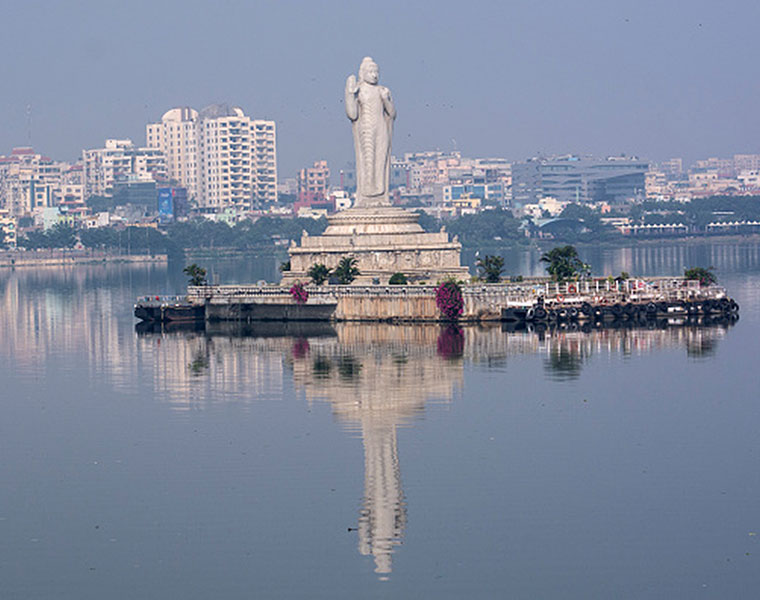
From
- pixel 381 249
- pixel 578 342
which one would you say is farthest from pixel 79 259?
pixel 578 342

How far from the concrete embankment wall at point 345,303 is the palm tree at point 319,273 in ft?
1.25

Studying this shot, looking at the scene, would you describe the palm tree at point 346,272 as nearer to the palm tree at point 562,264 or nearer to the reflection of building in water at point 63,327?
the palm tree at point 562,264

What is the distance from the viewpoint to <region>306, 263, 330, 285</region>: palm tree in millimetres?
63438

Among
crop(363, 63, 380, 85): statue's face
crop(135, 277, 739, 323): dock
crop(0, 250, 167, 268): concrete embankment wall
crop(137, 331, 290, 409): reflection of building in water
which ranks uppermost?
crop(363, 63, 380, 85): statue's face

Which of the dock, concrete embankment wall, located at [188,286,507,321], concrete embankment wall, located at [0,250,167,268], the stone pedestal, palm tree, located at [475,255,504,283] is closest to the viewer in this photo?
the dock

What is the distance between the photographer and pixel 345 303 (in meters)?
62.4

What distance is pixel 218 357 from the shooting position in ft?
171

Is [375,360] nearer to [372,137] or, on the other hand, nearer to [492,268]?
[492,268]

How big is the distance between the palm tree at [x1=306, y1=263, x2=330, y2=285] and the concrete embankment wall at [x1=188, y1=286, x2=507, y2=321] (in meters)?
0.38

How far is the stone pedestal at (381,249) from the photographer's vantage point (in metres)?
65.1

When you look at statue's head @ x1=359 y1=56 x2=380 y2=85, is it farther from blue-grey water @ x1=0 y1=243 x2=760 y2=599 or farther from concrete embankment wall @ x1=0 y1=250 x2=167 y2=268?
concrete embankment wall @ x1=0 y1=250 x2=167 y2=268

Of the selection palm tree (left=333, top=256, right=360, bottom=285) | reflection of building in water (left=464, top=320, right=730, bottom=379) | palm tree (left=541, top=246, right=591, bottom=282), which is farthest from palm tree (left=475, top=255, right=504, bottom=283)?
reflection of building in water (left=464, top=320, right=730, bottom=379)

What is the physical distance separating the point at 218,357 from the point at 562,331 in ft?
40.5

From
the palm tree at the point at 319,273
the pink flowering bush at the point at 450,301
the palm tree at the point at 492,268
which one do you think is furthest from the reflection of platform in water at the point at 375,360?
the palm tree at the point at 492,268
